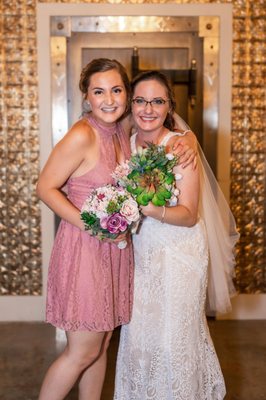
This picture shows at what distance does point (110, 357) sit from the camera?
4.00 m

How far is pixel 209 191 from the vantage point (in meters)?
2.93

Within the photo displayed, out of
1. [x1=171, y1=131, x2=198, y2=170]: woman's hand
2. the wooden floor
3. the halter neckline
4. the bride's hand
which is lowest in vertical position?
the wooden floor

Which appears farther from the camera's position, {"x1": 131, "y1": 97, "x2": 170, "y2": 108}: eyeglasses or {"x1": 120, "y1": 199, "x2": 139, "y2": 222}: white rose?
{"x1": 131, "y1": 97, "x2": 170, "y2": 108}: eyeglasses

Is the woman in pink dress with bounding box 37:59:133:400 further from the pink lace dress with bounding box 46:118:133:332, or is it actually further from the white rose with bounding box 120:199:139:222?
the white rose with bounding box 120:199:139:222

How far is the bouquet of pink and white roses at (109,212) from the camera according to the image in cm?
224

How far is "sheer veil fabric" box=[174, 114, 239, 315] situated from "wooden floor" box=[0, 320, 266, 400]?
2.39ft

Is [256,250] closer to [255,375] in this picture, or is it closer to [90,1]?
[255,375]

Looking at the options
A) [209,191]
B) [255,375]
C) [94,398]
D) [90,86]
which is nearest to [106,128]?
[90,86]

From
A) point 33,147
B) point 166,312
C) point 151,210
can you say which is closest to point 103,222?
point 151,210

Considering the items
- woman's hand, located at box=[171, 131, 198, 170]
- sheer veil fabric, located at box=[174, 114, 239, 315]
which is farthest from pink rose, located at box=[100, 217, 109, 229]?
sheer veil fabric, located at box=[174, 114, 239, 315]

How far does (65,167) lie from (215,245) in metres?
0.96

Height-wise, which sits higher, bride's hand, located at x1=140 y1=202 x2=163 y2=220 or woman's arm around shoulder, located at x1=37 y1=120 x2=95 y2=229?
woman's arm around shoulder, located at x1=37 y1=120 x2=95 y2=229

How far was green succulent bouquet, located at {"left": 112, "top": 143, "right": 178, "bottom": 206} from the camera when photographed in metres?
2.28

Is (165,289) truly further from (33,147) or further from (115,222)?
(33,147)
